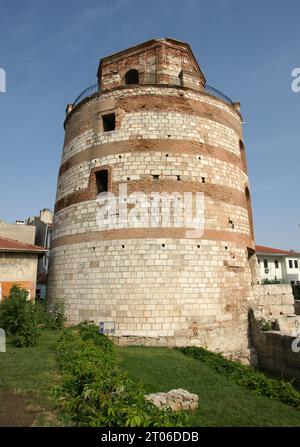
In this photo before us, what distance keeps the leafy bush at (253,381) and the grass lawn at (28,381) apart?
446cm

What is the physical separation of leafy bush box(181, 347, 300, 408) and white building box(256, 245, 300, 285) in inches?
1025

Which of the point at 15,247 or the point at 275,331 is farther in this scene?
the point at 15,247

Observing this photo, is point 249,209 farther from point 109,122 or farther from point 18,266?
point 18,266

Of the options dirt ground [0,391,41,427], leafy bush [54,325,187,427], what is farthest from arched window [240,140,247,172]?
dirt ground [0,391,41,427]

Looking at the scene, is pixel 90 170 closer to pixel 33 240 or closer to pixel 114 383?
pixel 114 383

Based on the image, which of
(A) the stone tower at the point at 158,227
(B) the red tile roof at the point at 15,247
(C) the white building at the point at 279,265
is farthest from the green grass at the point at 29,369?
(C) the white building at the point at 279,265

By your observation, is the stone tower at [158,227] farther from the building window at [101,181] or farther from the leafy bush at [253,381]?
the leafy bush at [253,381]

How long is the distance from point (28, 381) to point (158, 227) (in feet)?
21.6

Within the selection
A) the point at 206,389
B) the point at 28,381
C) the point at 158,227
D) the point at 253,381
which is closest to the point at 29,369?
the point at 28,381

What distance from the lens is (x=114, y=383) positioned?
4957 mm

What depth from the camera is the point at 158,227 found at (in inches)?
447
